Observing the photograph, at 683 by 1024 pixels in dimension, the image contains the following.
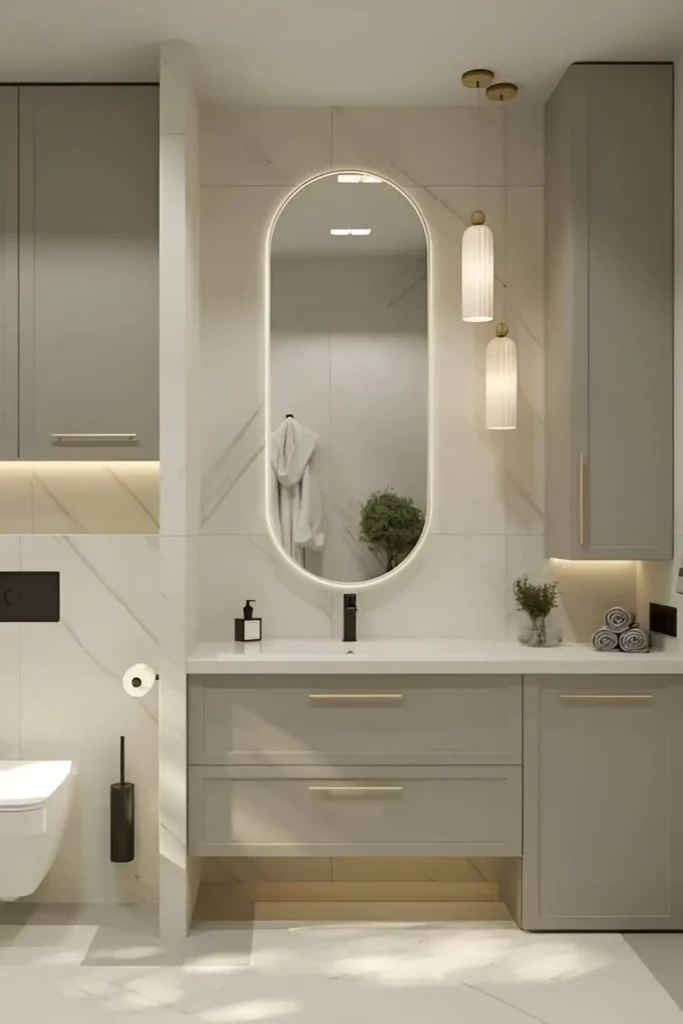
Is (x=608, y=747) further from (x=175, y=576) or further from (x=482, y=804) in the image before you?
(x=175, y=576)

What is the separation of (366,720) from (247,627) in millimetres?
536

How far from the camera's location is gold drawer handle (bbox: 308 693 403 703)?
2.98m

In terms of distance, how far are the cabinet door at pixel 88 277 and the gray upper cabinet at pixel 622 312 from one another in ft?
4.49

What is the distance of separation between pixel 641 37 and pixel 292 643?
2.18 m

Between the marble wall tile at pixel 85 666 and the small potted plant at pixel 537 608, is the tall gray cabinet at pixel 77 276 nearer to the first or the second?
the marble wall tile at pixel 85 666

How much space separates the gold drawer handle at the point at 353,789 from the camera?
2.99m

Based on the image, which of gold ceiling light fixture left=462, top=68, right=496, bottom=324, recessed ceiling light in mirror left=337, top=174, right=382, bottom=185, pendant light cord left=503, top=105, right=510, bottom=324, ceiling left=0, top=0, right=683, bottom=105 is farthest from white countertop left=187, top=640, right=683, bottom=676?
ceiling left=0, top=0, right=683, bottom=105

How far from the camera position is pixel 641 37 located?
2961mm

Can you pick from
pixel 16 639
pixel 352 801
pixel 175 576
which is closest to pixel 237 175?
pixel 175 576

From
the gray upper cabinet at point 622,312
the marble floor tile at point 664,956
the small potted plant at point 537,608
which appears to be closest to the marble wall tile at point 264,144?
the gray upper cabinet at point 622,312

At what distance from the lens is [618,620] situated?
3.19 meters

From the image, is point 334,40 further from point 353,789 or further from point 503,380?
point 353,789

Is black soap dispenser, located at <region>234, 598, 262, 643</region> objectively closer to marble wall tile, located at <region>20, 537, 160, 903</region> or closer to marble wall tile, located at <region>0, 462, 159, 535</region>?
marble wall tile, located at <region>20, 537, 160, 903</region>

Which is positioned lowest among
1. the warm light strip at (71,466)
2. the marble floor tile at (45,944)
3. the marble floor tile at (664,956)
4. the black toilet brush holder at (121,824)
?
the marble floor tile at (664,956)
